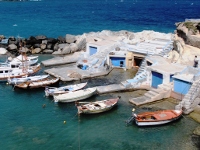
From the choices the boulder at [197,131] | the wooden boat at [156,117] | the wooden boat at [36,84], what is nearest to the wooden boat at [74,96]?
the wooden boat at [36,84]

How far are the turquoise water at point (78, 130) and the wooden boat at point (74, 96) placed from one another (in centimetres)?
78

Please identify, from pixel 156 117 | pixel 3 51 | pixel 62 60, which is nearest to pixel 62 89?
pixel 156 117

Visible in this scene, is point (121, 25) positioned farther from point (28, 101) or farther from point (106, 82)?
point (28, 101)

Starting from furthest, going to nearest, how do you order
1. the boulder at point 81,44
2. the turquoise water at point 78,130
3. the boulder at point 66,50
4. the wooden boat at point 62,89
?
the boulder at point 81,44
the boulder at point 66,50
the wooden boat at point 62,89
the turquoise water at point 78,130

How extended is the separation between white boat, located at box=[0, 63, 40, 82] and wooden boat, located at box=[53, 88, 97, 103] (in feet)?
38.6

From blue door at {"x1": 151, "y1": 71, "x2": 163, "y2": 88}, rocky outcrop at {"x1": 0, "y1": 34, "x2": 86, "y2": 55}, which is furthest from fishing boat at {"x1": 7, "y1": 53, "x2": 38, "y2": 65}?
blue door at {"x1": 151, "y1": 71, "x2": 163, "y2": 88}

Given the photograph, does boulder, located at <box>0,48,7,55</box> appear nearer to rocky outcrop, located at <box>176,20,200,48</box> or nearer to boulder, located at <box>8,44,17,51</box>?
boulder, located at <box>8,44,17,51</box>

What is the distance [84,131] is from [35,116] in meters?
7.12

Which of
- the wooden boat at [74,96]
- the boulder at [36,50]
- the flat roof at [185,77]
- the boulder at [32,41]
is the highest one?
the boulder at [32,41]

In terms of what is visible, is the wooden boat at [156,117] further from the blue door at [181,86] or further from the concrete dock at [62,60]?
the concrete dock at [62,60]

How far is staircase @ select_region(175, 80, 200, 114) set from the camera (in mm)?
35028

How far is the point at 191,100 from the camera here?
117ft

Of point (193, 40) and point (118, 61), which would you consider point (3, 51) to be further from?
point (193, 40)

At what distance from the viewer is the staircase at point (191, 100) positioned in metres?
35.0
